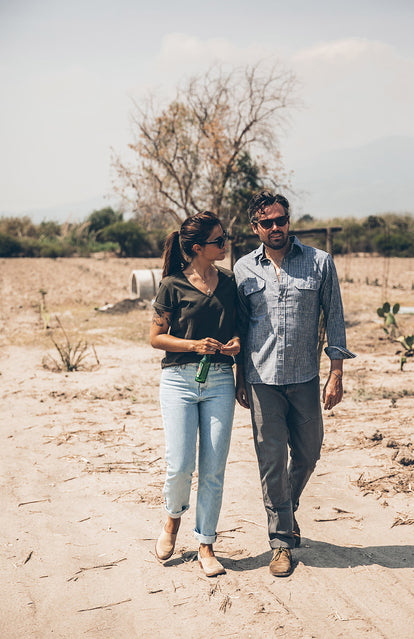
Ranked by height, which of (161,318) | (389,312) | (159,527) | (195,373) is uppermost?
(161,318)

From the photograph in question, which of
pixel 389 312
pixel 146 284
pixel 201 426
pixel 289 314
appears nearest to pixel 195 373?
pixel 201 426

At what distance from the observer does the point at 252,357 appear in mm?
3221

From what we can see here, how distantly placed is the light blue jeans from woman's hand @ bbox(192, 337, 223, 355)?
13cm

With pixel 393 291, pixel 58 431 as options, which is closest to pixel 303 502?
pixel 58 431

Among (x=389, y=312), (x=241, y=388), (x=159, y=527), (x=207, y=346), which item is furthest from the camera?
(x=389, y=312)

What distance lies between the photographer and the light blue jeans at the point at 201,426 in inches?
123

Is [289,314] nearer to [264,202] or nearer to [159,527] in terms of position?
[264,202]

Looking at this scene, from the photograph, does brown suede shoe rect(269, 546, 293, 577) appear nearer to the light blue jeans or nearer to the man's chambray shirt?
the light blue jeans

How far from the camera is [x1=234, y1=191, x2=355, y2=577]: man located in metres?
3.16

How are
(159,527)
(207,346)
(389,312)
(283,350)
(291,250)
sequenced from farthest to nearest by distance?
(389,312), (159,527), (291,250), (283,350), (207,346)

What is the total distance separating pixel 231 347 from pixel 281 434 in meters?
0.54

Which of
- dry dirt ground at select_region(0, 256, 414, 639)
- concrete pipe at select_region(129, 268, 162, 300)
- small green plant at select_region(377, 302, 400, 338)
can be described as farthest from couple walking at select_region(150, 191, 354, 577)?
concrete pipe at select_region(129, 268, 162, 300)

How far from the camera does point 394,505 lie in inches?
157

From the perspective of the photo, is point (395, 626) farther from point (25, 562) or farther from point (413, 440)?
point (413, 440)
